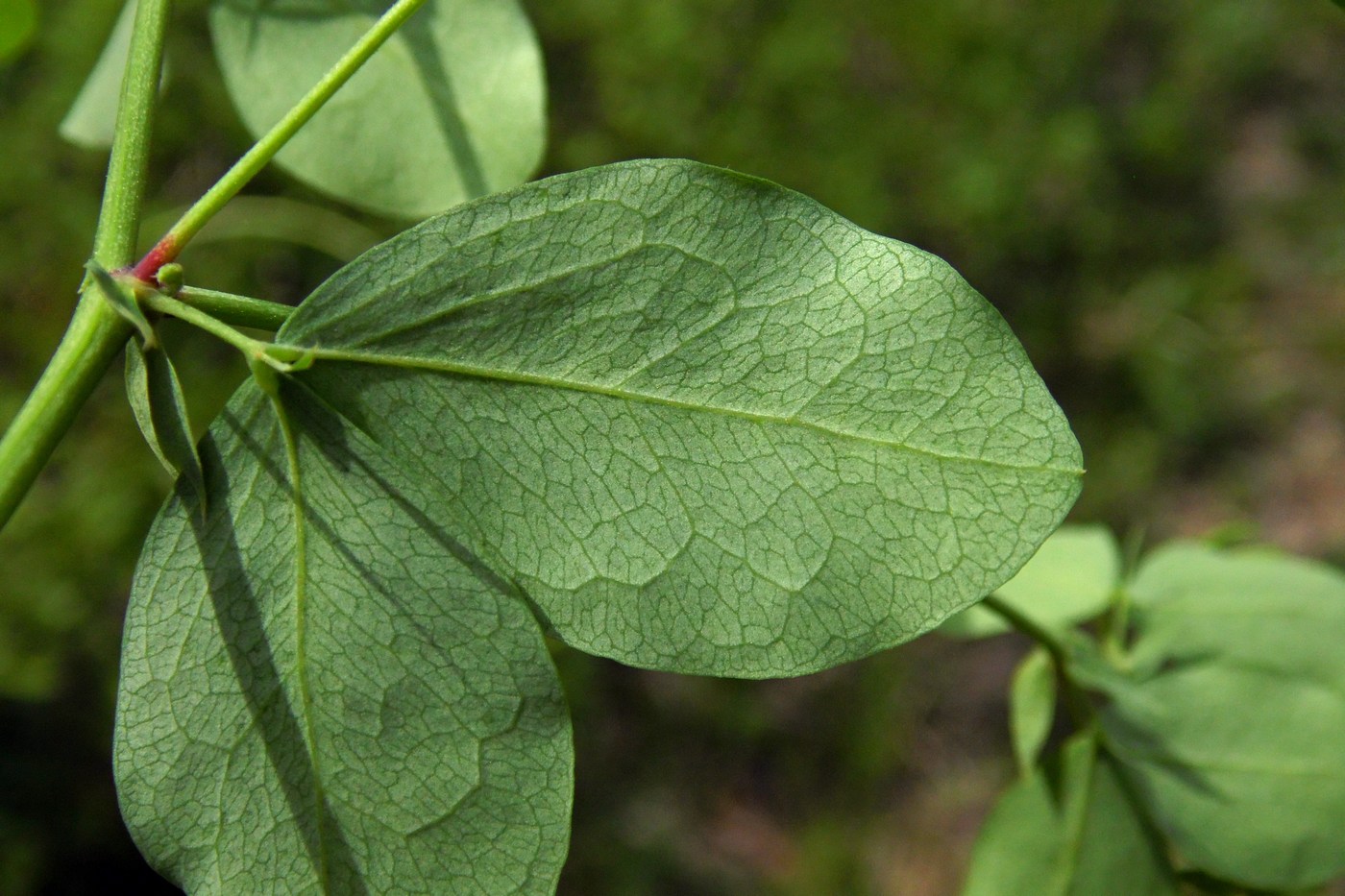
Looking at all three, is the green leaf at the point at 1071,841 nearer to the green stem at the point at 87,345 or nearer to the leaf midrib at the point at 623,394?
the leaf midrib at the point at 623,394

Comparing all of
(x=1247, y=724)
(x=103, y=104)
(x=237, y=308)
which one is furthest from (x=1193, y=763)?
(x=103, y=104)

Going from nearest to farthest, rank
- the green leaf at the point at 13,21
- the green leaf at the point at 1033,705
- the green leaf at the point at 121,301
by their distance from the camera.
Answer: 1. the green leaf at the point at 121,301
2. the green leaf at the point at 13,21
3. the green leaf at the point at 1033,705

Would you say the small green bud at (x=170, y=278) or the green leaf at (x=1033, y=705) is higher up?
the small green bud at (x=170, y=278)

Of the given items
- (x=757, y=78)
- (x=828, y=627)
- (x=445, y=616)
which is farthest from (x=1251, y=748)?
(x=757, y=78)

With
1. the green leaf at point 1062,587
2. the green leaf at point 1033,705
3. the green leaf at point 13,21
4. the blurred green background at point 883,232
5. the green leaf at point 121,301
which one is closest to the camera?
the green leaf at point 121,301

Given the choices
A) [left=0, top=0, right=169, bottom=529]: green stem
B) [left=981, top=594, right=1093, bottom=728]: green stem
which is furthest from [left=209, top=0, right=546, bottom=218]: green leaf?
[left=981, top=594, right=1093, bottom=728]: green stem

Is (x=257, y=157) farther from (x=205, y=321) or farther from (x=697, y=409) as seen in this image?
(x=697, y=409)

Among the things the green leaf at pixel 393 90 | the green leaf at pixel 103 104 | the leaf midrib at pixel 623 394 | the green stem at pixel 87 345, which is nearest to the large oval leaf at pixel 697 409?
the leaf midrib at pixel 623 394
